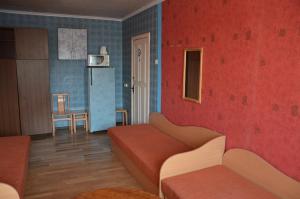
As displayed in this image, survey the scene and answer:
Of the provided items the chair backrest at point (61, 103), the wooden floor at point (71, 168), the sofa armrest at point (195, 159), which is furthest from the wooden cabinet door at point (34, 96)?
the sofa armrest at point (195, 159)

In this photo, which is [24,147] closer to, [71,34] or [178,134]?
[178,134]

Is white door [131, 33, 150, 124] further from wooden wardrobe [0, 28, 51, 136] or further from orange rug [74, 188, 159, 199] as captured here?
orange rug [74, 188, 159, 199]

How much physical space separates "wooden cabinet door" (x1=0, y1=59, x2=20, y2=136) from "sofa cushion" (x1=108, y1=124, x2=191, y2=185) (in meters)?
2.09

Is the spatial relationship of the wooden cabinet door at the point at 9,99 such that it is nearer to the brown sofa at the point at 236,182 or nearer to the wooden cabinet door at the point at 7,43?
the wooden cabinet door at the point at 7,43

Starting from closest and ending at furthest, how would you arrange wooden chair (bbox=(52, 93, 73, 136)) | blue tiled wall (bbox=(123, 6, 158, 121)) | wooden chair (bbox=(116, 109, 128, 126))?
blue tiled wall (bbox=(123, 6, 158, 121)) → wooden chair (bbox=(52, 93, 73, 136)) → wooden chair (bbox=(116, 109, 128, 126))

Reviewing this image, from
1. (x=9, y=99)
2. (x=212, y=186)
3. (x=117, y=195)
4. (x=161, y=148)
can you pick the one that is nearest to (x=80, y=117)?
(x=9, y=99)

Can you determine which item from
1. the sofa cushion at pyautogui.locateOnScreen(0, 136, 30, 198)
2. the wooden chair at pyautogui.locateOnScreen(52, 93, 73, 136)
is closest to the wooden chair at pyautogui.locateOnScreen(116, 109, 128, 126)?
the wooden chair at pyautogui.locateOnScreen(52, 93, 73, 136)

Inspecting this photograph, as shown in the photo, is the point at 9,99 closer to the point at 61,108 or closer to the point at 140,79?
the point at 61,108

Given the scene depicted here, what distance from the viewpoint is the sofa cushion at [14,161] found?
7.79ft

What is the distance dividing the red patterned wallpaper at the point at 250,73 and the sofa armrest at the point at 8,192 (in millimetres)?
2106

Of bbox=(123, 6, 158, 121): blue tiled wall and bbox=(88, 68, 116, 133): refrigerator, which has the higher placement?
bbox=(123, 6, 158, 121): blue tiled wall

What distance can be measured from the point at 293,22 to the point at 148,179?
6.79 feet

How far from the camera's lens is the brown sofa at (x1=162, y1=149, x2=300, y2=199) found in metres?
2.12

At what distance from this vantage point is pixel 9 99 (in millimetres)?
4793
